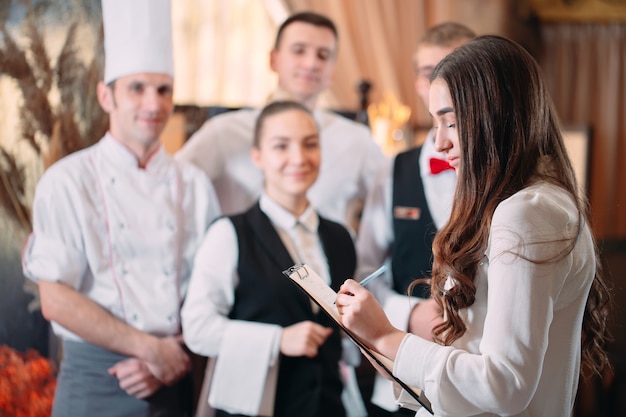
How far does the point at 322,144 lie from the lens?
2.53 m

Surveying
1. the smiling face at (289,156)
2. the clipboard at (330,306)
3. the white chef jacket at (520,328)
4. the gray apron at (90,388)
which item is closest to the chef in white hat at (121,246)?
the gray apron at (90,388)

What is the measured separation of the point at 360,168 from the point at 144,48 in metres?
0.90

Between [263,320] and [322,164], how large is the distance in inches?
28.7

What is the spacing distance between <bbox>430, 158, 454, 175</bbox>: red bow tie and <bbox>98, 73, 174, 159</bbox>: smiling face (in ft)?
2.34

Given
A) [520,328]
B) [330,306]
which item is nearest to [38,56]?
[330,306]

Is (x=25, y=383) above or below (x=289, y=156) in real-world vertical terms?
below

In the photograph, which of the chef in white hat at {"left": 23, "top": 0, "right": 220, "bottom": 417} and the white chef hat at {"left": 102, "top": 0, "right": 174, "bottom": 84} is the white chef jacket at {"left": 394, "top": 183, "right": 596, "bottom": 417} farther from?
the white chef hat at {"left": 102, "top": 0, "right": 174, "bottom": 84}

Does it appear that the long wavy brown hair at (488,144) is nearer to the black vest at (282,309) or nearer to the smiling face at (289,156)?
the black vest at (282,309)

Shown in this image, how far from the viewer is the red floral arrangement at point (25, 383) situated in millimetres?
1728

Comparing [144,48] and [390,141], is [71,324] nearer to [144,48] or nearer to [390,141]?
[144,48]

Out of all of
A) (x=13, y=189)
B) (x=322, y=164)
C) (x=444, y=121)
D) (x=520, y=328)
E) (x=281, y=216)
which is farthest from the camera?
(x=322, y=164)

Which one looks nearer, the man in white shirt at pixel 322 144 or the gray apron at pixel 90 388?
the gray apron at pixel 90 388

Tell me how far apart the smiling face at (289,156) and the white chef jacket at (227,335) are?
19cm

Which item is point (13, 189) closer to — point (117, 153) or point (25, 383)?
point (117, 153)
